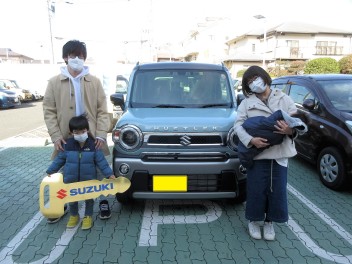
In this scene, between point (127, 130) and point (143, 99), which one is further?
point (143, 99)

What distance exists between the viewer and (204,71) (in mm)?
4098

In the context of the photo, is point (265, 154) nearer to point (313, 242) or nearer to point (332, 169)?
point (313, 242)

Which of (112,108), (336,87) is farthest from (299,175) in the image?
(112,108)

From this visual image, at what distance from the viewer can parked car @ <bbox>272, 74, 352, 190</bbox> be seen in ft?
13.1

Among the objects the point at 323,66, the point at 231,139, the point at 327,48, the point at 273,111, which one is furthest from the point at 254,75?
the point at 327,48

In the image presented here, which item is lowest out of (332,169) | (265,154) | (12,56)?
(332,169)

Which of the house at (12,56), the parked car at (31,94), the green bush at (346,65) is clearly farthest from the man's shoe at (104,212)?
the house at (12,56)

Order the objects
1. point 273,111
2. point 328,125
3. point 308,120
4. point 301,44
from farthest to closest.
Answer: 1. point 301,44
2. point 308,120
3. point 328,125
4. point 273,111

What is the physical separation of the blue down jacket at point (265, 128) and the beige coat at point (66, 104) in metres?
1.48

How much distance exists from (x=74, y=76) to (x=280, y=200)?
2399mm

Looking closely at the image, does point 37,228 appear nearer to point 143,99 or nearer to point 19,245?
point 19,245

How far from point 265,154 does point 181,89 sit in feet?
5.26

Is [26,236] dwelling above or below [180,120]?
below

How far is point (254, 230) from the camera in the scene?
9.87 feet
